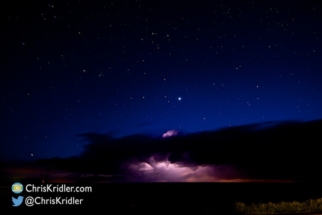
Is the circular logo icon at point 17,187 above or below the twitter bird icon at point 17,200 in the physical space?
above

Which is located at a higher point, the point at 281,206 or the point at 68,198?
the point at 68,198

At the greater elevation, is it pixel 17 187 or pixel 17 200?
pixel 17 187

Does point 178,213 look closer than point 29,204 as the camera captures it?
No

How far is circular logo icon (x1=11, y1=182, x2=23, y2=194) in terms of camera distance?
Result: 9.77 meters

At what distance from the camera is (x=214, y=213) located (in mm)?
13227

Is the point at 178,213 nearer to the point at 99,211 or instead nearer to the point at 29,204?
the point at 99,211

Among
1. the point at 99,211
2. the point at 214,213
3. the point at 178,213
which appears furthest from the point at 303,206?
the point at 99,211

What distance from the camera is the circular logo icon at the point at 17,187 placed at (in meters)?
9.77

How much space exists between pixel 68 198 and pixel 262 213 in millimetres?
8217

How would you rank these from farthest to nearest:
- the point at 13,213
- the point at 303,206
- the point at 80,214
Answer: the point at 303,206 → the point at 80,214 → the point at 13,213

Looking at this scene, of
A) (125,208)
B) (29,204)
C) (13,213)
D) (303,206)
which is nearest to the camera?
(29,204)

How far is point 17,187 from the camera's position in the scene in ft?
32.3

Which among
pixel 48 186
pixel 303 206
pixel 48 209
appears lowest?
pixel 303 206

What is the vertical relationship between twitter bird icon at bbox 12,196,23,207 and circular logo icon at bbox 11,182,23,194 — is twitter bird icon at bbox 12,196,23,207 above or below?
below
